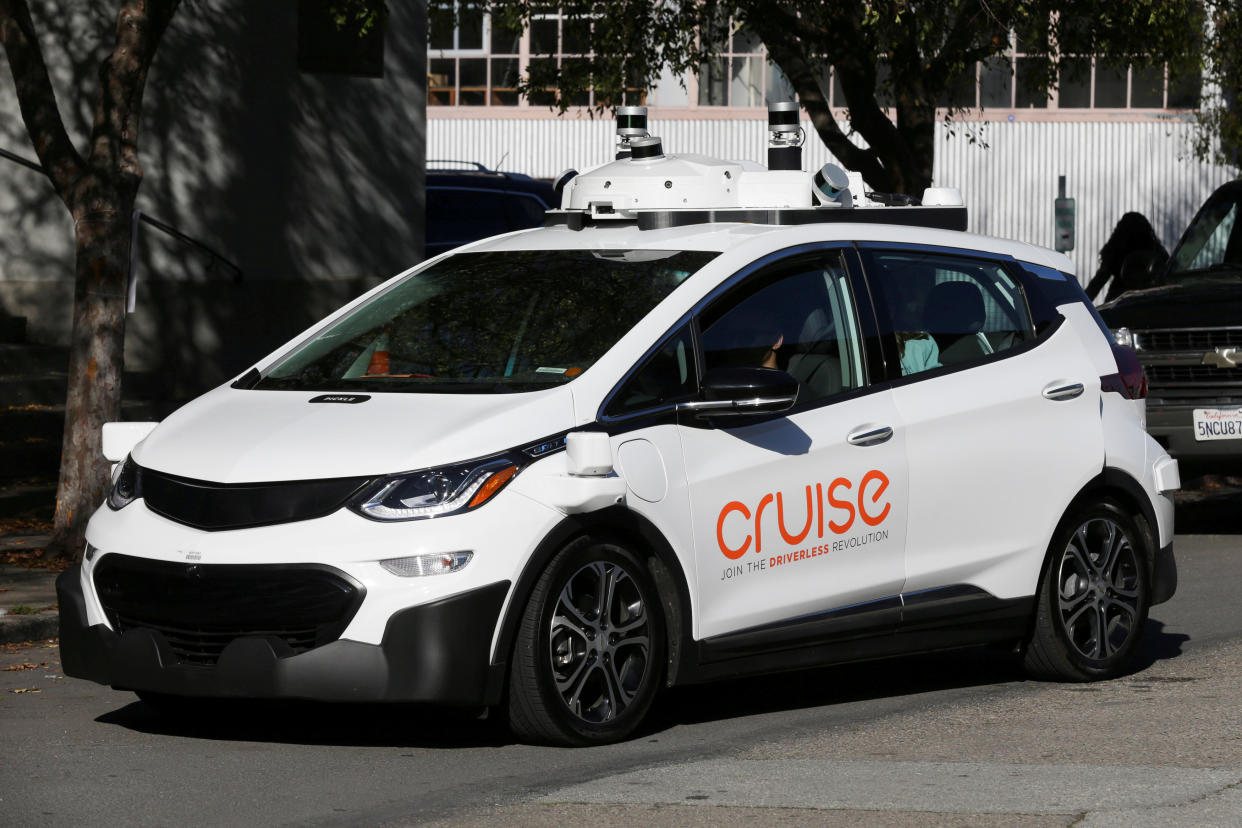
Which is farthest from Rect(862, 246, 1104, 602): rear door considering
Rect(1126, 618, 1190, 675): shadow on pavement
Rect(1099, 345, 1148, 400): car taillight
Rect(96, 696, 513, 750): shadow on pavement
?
Rect(96, 696, 513, 750): shadow on pavement

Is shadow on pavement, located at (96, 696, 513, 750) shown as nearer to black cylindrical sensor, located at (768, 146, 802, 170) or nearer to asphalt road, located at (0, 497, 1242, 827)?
asphalt road, located at (0, 497, 1242, 827)

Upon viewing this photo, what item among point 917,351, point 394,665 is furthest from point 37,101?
point 394,665

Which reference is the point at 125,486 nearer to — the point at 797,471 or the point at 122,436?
the point at 122,436

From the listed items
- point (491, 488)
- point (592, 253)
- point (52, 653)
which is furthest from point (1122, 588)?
point (52, 653)

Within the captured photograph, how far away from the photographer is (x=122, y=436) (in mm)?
7484

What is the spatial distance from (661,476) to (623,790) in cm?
112

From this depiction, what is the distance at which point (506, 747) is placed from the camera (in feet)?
22.9

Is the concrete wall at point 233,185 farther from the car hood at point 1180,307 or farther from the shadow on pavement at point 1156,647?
the shadow on pavement at point 1156,647

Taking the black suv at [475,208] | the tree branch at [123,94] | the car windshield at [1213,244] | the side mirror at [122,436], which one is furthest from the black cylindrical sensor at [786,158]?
the black suv at [475,208]

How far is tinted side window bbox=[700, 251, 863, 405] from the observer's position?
24.2ft

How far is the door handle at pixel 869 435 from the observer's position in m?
7.44

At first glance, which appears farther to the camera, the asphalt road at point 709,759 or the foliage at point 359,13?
the foliage at point 359,13

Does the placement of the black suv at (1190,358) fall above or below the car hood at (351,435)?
below

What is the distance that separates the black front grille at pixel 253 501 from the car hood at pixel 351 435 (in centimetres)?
3
